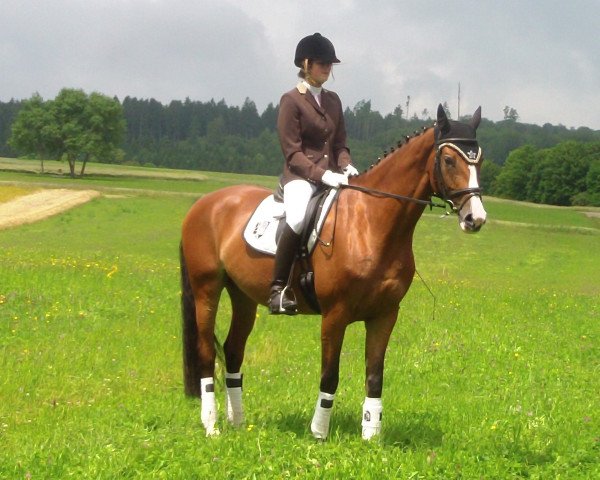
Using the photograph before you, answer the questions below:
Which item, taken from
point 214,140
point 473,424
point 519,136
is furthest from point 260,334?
point 214,140

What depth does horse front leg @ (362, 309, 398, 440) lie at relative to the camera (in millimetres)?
6742

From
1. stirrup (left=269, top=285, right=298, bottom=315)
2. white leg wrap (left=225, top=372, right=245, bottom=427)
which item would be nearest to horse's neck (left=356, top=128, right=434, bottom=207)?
stirrup (left=269, top=285, right=298, bottom=315)

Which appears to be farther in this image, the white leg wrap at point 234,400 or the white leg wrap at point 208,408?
the white leg wrap at point 234,400

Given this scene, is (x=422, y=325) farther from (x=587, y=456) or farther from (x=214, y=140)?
(x=214, y=140)

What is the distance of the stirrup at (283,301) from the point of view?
688 cm

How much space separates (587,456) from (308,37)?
4.49 metres

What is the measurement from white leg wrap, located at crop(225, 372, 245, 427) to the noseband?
3101mm

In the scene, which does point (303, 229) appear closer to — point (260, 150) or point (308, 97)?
point (308, 97)

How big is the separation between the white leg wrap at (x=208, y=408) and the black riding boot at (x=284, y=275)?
1355 millimetres

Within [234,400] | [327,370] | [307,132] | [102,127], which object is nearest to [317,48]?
[307,132]

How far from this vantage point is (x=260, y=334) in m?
12.8

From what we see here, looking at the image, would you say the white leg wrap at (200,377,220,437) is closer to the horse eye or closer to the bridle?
the bridle

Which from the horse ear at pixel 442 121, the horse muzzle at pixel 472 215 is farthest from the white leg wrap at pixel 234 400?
the horse ear at pixel 442 121

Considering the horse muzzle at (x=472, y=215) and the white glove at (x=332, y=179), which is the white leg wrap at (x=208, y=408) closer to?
the white glove at (x=332, y=179)
